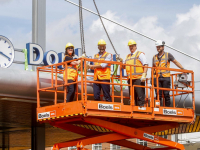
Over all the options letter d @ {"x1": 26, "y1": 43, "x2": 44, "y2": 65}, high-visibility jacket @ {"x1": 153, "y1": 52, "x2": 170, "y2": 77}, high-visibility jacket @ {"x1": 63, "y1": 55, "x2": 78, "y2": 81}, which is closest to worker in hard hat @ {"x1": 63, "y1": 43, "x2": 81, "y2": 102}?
high-visibility jacket @ {"x1": 63, "y1": 55, "x2": 78, "y2": 81}

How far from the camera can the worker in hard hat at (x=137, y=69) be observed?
14492mm

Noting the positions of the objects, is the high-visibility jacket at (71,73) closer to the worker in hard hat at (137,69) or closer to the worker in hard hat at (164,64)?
the worker in hard hat at (137,69)

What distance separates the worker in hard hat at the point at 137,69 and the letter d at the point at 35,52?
6.03m

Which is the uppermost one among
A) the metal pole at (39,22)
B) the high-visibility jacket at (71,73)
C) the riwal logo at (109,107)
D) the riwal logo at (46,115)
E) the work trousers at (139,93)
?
the metal pole at (39,22)

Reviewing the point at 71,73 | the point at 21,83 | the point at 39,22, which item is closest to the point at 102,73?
the point at 71,73

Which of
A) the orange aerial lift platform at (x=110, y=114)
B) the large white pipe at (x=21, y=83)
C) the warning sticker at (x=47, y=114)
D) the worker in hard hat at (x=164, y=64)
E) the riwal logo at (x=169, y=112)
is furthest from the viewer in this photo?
the worker in hard hat at (x=164, y=64)

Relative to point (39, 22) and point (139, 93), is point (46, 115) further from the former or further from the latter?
point (39, 22)

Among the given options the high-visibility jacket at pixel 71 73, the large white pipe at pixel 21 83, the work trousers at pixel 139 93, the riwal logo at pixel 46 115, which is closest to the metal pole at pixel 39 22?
the large white pipe at pixel 21 83

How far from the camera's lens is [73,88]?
1426cm

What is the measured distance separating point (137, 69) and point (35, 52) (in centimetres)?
687

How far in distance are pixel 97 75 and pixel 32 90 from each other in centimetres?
325

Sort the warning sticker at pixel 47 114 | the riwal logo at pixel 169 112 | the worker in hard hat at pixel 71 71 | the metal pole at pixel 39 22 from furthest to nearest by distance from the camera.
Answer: the metal pole at pixel 39 22 → the riwal logo at pixel 169 112 → the worker in hard hat at pixel 71 71 → the warning sticker at pixel 47 114

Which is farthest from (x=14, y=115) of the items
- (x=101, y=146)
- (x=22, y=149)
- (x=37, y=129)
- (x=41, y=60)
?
(x=101, y=146)

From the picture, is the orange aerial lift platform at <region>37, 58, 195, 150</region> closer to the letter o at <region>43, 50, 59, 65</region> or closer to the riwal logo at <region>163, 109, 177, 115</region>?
the riwal logo at <region>163, 109, 177, 115</region>
